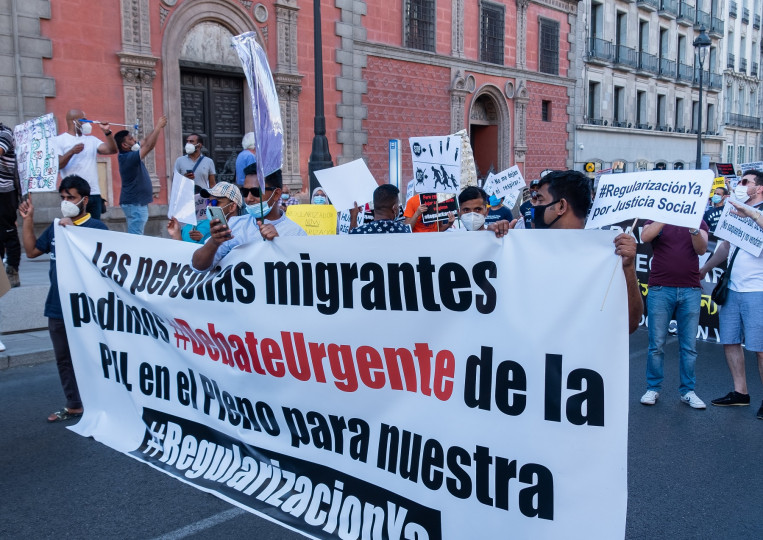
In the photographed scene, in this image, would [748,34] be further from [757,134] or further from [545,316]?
[545,316]

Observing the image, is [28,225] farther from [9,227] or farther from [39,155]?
[9,227]

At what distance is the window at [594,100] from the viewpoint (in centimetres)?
3322

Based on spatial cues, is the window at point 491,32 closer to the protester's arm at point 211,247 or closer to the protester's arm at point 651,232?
the protester's arm at point 651,232

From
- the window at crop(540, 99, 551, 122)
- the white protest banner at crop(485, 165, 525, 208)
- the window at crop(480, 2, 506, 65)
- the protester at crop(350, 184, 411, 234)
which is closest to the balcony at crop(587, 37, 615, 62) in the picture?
the window at crop(540, 99, 551, 122)

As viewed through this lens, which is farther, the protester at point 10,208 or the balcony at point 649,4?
the balcony at point 649,4

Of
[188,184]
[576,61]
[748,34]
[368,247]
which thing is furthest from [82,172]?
[748,34]

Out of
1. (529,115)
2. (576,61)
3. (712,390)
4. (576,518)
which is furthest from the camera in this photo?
(576,61)

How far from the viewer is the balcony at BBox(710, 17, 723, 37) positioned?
44.9 m

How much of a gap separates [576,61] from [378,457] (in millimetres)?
29870

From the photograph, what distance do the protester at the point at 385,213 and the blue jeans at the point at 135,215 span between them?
533 cm

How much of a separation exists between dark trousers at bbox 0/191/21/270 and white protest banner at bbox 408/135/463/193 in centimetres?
517

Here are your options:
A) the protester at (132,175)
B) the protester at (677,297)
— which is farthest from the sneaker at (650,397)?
the protester at (132,175)

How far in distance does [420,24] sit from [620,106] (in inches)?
662

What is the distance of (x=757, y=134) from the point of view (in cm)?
5406
